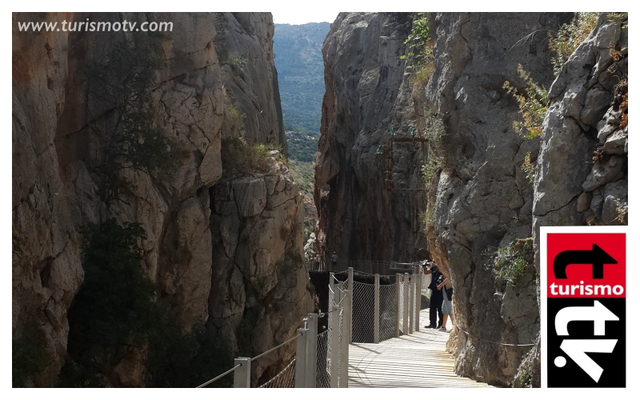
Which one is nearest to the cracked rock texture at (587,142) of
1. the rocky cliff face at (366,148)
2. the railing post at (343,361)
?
the railing post at (343,361)

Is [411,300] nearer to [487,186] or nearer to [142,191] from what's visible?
[487,186]

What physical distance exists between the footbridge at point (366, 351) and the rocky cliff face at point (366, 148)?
1333 centimetres

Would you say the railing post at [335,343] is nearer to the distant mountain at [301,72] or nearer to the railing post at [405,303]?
the railing post at [405,303]

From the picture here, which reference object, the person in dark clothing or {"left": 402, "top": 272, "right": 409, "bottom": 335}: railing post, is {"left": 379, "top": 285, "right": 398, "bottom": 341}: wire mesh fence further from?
the person in dark clothing

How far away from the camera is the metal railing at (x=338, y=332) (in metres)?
5.79

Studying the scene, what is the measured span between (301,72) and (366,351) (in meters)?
88.6

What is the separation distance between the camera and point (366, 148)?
32.1 metres

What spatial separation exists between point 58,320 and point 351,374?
4.23 meters

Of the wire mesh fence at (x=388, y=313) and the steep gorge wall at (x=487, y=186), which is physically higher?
the steep gorge wall at (x=487, y=186)

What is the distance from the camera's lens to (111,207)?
13211 millimetres

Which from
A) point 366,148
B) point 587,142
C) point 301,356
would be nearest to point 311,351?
point 301,356

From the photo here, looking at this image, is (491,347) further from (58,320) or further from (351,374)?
(58,320)

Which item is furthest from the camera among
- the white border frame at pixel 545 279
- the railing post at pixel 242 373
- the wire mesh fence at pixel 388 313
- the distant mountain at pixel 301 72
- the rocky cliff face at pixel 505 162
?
the distant mountain at pixel 301 72
